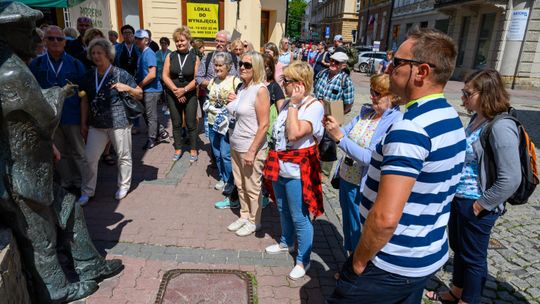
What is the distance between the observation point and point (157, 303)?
277 centimetres

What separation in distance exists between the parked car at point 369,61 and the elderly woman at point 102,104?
69.5 ft

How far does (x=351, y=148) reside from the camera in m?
2.57

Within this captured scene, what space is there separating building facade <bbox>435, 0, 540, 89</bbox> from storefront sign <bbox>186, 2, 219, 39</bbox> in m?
11.3

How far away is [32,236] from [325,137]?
7.61ft

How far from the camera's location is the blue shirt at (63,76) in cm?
423

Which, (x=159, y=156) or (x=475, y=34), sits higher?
(x=475, y=34)

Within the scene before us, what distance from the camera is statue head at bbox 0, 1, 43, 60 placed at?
2.03 meters

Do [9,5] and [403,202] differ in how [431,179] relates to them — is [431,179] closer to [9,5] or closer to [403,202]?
[403,202]

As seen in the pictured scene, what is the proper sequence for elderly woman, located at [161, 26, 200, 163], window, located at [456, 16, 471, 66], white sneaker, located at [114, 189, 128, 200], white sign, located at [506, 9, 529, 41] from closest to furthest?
white sneaker, located at [114, 189, 128, 200], elderly woman, located at [161, 26, 200, 163], white sign, located at [506, 9, 529, 41], window, located at [456, 16, 471, 66]

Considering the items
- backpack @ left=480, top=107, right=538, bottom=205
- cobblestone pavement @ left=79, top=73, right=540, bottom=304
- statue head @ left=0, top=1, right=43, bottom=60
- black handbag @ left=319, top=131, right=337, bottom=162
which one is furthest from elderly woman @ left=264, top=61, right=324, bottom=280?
statue head @ left=0, top=1, right=43, bottom=60

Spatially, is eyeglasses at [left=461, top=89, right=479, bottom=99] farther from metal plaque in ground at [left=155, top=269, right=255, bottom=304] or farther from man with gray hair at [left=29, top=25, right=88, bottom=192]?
man with gray hair at [left=29, top=25, right=88, bottom=192]

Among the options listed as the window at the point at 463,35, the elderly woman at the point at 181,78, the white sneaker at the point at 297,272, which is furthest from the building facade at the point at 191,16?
the window at the point at 463,35

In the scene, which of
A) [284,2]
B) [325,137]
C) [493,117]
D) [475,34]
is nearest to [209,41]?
[284,2]

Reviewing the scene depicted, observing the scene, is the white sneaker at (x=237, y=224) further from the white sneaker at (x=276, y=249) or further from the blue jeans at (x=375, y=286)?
the blue jeans at (x=375, y=286)
